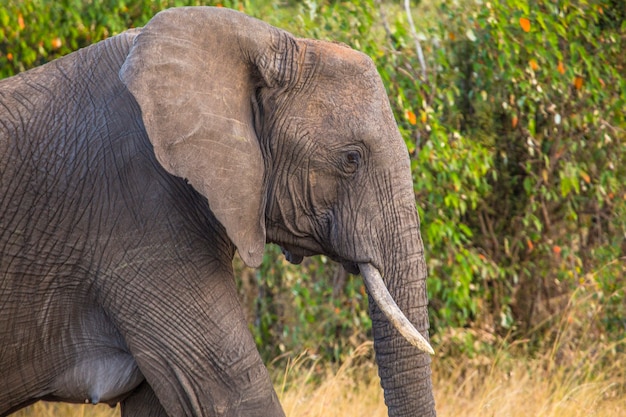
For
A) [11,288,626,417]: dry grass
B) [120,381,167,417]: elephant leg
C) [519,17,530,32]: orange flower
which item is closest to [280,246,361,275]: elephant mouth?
[120,381,167,417]: elephant leg

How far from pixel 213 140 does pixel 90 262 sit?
0.59m

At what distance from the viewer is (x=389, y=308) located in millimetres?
3703

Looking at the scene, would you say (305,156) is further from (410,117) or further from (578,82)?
(578,82)

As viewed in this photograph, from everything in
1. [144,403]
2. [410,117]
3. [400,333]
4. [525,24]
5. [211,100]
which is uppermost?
[211,100]

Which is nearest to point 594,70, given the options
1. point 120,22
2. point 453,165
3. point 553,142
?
point 553,142

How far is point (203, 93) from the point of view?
3.67 meters

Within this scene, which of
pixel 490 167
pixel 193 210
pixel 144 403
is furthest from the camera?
pixel 490 167

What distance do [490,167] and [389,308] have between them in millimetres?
3685

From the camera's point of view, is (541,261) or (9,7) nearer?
(9,7)

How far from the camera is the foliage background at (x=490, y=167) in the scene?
6.52 m

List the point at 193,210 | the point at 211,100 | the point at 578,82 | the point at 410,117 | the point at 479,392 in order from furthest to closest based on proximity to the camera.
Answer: the point at 578,82 < the point at 479,392 < the point at 410,117 < the point at 193,210 < the point at 211,100

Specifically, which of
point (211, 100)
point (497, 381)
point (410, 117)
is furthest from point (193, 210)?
point (497, 381)

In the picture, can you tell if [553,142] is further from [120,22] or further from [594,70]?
[120,22]

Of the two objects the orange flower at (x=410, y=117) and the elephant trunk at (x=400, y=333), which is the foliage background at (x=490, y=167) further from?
the elephant trunk at (x=400, y=333)
